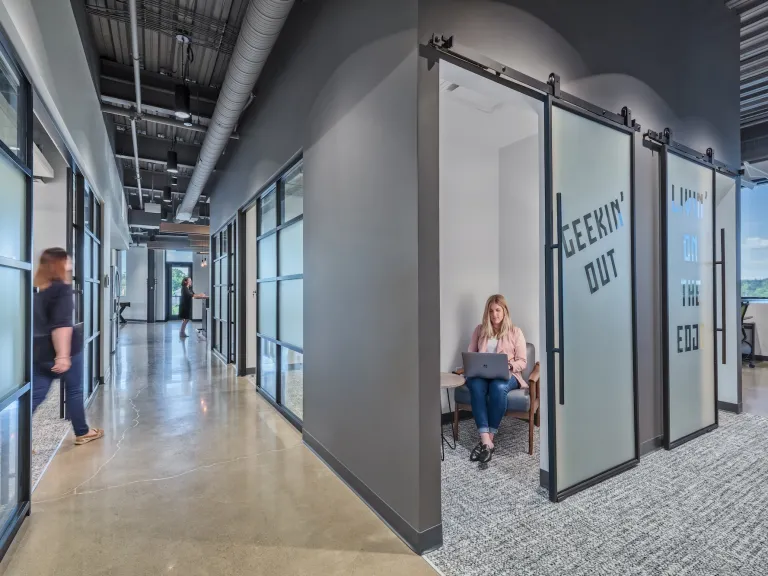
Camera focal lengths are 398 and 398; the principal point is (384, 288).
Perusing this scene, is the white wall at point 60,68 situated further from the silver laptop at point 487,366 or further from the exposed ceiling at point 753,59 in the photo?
the exposed ceiling at point 753,59

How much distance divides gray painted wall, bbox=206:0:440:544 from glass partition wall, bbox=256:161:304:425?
1.57 feet

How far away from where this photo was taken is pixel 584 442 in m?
2.71

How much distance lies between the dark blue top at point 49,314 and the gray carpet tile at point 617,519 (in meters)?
3.29

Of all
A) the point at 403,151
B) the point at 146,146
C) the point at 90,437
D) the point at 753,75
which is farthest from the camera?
the point at 146,146

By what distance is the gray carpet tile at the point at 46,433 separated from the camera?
3.12 metres

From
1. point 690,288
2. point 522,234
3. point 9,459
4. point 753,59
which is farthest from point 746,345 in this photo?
point 9,459

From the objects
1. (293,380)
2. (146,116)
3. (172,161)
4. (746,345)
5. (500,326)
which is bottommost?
(746,345)

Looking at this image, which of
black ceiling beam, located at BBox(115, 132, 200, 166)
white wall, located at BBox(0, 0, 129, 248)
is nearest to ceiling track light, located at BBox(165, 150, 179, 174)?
black ceiling beam, located at BBox(115, 132, 200, 166)

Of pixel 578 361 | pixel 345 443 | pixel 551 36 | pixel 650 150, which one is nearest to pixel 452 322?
pixel 578 361

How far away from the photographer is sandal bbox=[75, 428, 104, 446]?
139 inches

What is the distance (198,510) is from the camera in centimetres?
244

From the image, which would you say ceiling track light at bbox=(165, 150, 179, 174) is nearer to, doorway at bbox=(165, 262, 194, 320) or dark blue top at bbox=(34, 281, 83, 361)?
dark blue top at bbox=(34, 281, 83, 361)

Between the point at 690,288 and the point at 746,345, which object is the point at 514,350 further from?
the point at 746,345

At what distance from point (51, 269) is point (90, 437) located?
1.54m
